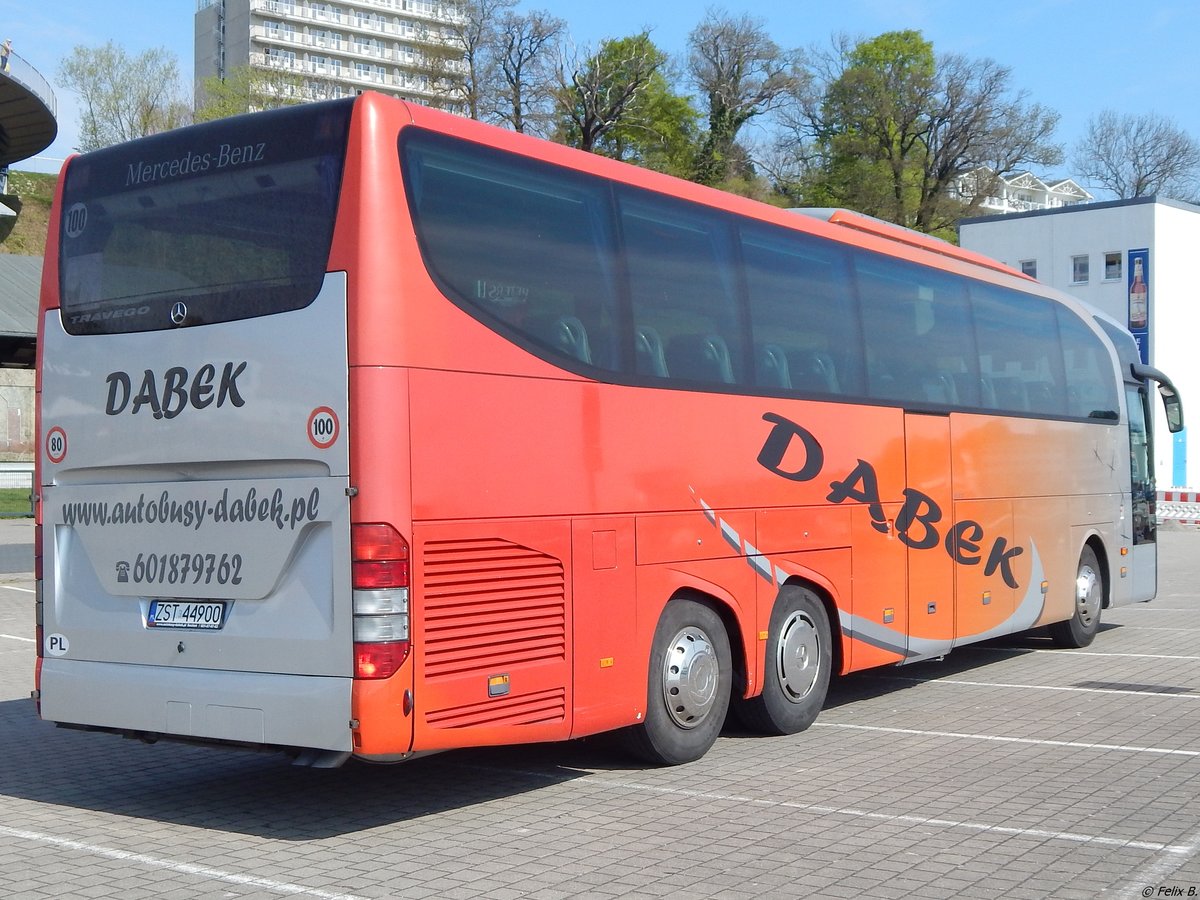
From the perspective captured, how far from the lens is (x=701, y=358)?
8844 mm

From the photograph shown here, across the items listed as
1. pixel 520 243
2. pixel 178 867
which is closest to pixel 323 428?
pixel 520 243

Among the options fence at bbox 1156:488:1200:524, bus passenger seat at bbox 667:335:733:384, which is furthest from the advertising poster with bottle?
bus passenger seat at bbox 667:335:733:384

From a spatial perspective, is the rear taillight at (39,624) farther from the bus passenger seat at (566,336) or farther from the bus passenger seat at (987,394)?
the bus passenger seat at (987,394)

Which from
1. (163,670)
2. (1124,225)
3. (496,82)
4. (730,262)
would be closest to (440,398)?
(163,670)

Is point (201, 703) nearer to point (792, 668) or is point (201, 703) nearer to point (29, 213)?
point (792, 668)

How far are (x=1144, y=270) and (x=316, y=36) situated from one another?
85023mm

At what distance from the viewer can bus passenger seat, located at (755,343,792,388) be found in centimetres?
940

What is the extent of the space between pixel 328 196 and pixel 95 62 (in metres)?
73.5

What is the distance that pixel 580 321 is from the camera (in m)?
7.85

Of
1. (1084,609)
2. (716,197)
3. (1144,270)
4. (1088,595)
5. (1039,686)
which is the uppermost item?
(1144,270)

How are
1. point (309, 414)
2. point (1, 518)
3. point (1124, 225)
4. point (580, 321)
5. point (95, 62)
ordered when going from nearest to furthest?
1. point (309, 414)
2. point (580, 321)
3. point (1, 518)
4. point (1124, 225)
5. point (95, 62)

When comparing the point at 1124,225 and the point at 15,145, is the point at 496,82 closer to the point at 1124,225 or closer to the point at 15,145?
the point at 15,145

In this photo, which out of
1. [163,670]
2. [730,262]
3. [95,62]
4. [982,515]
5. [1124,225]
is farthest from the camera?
[95,62]

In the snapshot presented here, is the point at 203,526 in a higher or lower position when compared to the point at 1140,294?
lower
